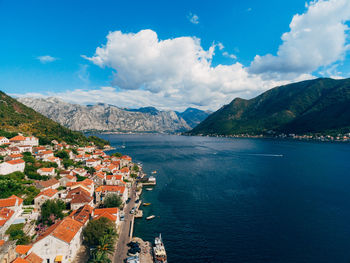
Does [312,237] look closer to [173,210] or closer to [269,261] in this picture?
[269,261]

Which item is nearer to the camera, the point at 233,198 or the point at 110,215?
the point at 110,215

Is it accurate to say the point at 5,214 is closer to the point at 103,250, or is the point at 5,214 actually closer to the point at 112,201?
the point at 103,250

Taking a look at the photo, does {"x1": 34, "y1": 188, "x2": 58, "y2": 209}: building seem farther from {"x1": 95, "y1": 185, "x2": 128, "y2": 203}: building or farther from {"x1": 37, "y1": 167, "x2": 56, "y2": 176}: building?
{"x1": 37, "y1": 167, "x2": 56, "y2": 176}: building

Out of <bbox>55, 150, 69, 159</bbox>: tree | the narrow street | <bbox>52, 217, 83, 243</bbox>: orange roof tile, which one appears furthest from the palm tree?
<bbox>55, 150, 69, 159</bbox>: tree

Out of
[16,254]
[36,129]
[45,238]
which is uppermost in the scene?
[36,129]

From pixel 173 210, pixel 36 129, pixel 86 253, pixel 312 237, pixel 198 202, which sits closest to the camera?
pixel 86 253

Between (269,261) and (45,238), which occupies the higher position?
(45,238)

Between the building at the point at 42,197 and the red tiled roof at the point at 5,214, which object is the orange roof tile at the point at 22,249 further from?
the building at the point at 42,197

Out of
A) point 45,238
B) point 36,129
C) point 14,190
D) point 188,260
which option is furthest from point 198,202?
point 36,129
